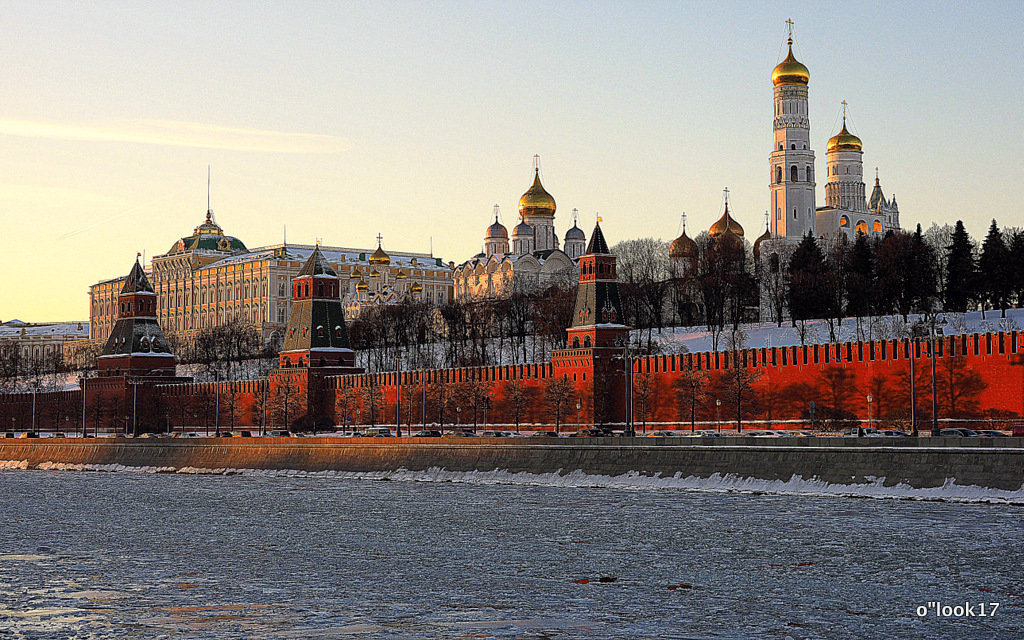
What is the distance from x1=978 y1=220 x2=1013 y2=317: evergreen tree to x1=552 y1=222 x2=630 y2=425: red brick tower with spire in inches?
762

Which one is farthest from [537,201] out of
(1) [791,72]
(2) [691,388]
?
(2) [691,388]

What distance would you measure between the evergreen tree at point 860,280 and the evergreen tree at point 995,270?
5301 millimetres

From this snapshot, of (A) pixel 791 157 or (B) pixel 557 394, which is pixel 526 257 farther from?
(B) pixel 557 394

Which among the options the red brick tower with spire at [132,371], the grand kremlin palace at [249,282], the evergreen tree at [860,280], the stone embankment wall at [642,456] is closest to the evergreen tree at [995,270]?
the evergreen tree at [860,280]

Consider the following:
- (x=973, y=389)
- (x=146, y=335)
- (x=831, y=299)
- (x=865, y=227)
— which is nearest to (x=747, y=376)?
(x=973, y=389)

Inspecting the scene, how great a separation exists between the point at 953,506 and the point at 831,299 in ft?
142

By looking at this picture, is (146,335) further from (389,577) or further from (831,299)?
(389,577)

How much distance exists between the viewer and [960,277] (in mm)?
68188

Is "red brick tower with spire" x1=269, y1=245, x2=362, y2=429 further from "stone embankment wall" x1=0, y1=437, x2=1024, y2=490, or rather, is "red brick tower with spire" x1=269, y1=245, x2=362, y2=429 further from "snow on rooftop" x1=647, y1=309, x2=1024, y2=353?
"snow on rooftop" x1=647, y1=309, x2=1024, y2=353

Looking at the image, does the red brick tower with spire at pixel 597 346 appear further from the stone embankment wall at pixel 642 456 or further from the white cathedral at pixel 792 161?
the white cathedral at pixel 792 161

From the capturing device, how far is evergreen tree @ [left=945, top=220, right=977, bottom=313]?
6794 centimetres

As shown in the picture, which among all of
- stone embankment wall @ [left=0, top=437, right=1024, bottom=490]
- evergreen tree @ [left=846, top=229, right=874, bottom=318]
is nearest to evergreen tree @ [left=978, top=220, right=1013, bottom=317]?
evergreen tree @ [left=846, top=229, right=874, bottom=318]

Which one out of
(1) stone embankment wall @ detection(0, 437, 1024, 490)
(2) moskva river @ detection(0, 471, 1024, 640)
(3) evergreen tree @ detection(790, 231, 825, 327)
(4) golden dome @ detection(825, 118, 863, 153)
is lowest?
(2) moskva river @ detection(0, 471, 1024, 640)

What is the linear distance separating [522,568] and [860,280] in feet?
174
